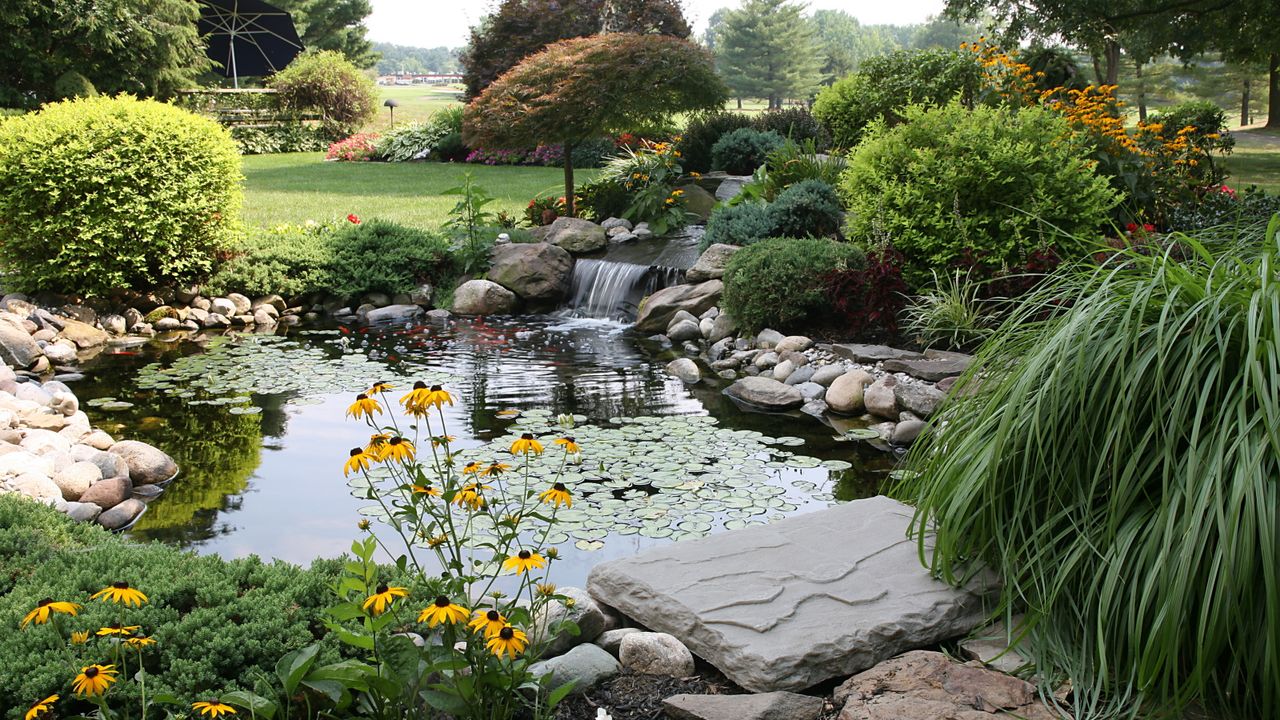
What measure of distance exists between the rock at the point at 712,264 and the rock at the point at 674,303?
14 cm

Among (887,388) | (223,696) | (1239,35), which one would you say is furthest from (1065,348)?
(1239,35)

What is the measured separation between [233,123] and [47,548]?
910 inches

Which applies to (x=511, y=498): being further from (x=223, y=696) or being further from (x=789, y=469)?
(x=223, y=696)

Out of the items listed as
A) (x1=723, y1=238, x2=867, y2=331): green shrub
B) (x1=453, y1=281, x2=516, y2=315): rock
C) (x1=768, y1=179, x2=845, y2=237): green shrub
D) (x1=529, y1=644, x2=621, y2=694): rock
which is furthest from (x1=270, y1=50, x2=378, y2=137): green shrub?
(x1=529, y1=644, x2=621, y2=694): rock

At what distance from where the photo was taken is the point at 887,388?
21.3 ft

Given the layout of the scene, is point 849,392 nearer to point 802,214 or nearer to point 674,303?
point 674,303

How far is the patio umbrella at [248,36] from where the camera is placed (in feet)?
91.6

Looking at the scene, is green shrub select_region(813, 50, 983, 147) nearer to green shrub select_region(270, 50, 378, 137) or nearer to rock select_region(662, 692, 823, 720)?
rock select_region(662, 692, 823, 720)

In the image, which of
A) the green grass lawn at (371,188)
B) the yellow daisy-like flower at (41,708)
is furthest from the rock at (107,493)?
the green grass lawn at (371,188)

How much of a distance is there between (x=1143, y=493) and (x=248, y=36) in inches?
1206

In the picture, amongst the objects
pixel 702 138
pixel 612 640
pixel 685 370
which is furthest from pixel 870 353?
pixel 702 138

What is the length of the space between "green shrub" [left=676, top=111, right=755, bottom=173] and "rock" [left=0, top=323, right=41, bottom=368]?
9444mm

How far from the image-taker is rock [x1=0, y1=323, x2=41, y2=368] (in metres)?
7.58

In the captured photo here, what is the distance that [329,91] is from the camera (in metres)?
25.5
